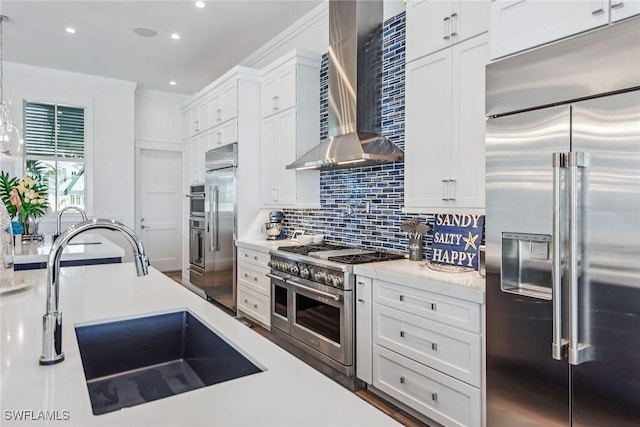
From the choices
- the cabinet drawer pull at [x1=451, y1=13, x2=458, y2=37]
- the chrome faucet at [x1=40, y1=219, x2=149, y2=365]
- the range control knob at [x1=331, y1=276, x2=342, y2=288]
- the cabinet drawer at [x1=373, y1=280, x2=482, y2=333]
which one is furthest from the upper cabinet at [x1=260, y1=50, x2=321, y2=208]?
the chrome faucet at [x1=40, y1=219, x2=149, y2=365]

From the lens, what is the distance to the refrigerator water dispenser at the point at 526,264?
1.54 metres

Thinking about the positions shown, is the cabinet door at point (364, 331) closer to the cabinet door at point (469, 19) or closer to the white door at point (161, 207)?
the cabinet door at point (469, 19)

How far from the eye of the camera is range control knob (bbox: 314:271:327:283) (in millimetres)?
2812

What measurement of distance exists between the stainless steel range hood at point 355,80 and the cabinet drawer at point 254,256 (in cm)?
105

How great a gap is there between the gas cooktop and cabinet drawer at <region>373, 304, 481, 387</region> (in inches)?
17.5

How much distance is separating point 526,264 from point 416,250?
1.22 metres

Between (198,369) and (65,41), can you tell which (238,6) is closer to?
(65,41)

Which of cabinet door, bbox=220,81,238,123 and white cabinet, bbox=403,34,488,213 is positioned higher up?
cabinet door, bbox=220,81,238,123

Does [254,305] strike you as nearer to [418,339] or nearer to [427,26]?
[418,339]

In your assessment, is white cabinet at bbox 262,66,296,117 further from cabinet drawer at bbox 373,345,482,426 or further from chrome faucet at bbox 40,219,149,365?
chrome faucet at bbox 40,219,149,365

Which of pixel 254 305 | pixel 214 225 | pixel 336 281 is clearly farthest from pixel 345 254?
pixel 214 225

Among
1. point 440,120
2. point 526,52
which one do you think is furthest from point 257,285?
point 526,52

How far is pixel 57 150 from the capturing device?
5.87 m

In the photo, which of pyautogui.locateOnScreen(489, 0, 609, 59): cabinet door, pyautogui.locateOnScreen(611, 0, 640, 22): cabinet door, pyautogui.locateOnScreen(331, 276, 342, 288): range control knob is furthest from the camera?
pyautogui.locateOnScreen(331, 276, 342, 288): range control knob
